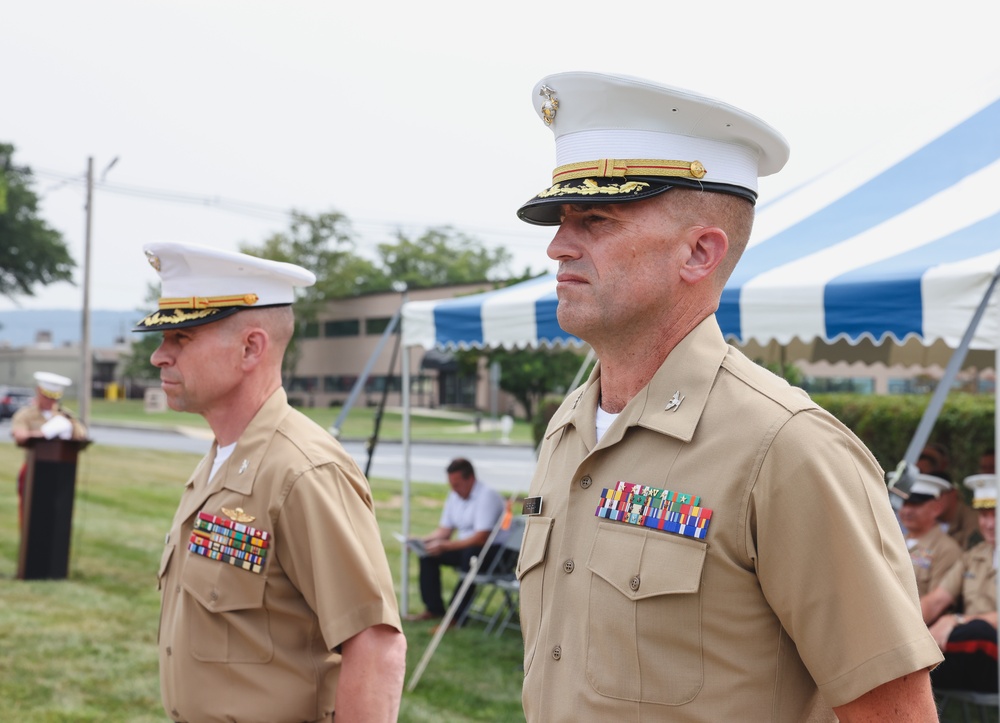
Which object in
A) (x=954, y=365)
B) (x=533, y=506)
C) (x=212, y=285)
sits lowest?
(x=533, y=506)

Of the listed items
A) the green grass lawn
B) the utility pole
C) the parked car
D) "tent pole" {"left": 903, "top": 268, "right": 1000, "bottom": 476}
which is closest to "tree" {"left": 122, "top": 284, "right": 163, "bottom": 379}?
the parked car

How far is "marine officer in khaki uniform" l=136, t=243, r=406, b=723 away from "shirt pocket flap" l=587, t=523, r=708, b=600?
2.88ft

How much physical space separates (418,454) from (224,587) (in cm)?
2471

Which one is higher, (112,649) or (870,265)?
(870,265)

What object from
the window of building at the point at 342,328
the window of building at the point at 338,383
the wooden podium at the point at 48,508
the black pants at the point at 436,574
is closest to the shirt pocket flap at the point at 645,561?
the black pants at the point at 436,574

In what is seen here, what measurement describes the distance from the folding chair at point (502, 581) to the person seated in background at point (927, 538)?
9.17ft

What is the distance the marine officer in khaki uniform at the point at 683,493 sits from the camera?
1.39 meters

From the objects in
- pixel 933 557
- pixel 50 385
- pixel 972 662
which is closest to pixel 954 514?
pixel 933 557

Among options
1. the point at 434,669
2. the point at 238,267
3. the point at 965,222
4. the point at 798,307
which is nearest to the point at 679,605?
the point at 238,267

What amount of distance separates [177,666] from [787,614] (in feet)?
5.24

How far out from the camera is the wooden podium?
9297 mm

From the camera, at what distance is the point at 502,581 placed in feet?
25.3

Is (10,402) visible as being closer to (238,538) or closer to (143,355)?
(143,355)

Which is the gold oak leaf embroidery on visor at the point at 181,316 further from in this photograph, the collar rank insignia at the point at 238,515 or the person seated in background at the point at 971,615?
the person seated in background at the point at 971,615
